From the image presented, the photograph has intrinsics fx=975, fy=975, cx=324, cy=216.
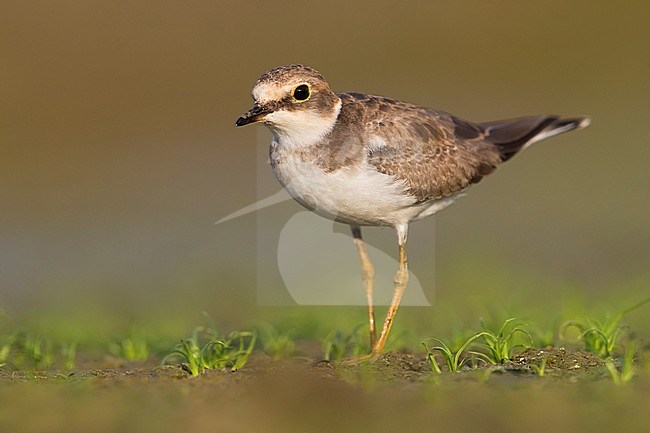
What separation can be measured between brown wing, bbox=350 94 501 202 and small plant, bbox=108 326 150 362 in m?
2.77

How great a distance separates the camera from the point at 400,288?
29.4 feet

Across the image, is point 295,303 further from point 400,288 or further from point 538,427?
point 538,427

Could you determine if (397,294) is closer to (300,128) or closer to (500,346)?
(500,346)

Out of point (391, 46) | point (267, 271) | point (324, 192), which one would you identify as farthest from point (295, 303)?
point (391, 46)

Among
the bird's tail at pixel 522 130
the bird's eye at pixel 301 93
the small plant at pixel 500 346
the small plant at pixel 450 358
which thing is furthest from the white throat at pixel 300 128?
the bird's tail at pixel 522 130

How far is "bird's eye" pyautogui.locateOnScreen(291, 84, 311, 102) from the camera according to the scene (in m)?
8.10

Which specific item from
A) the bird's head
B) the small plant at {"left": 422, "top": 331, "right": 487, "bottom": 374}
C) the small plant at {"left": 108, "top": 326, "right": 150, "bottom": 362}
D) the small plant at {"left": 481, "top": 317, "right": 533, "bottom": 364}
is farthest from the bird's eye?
the small plant at {"left": 108, "top": 326, "right": 150, "bottom": 362}

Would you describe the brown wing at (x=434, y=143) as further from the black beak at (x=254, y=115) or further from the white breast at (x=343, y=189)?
the black beak at (x=254, y=115)

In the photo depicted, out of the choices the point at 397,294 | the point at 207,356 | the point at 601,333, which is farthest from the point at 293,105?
the point at 601,333

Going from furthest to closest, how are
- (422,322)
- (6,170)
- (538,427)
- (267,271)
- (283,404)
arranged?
(6,170)
(267,271)
(422,322)
(283,404)
(538,427)

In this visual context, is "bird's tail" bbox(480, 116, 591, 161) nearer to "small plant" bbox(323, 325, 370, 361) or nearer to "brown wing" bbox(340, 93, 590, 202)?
"brown wing" bbox(340, 93, 590, 202)

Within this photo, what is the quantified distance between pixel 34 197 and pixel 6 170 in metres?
1.56

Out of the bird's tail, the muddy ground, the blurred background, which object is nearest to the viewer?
the muddy ground

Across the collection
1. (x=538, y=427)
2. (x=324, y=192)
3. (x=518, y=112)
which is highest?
(x=518, y=112)
